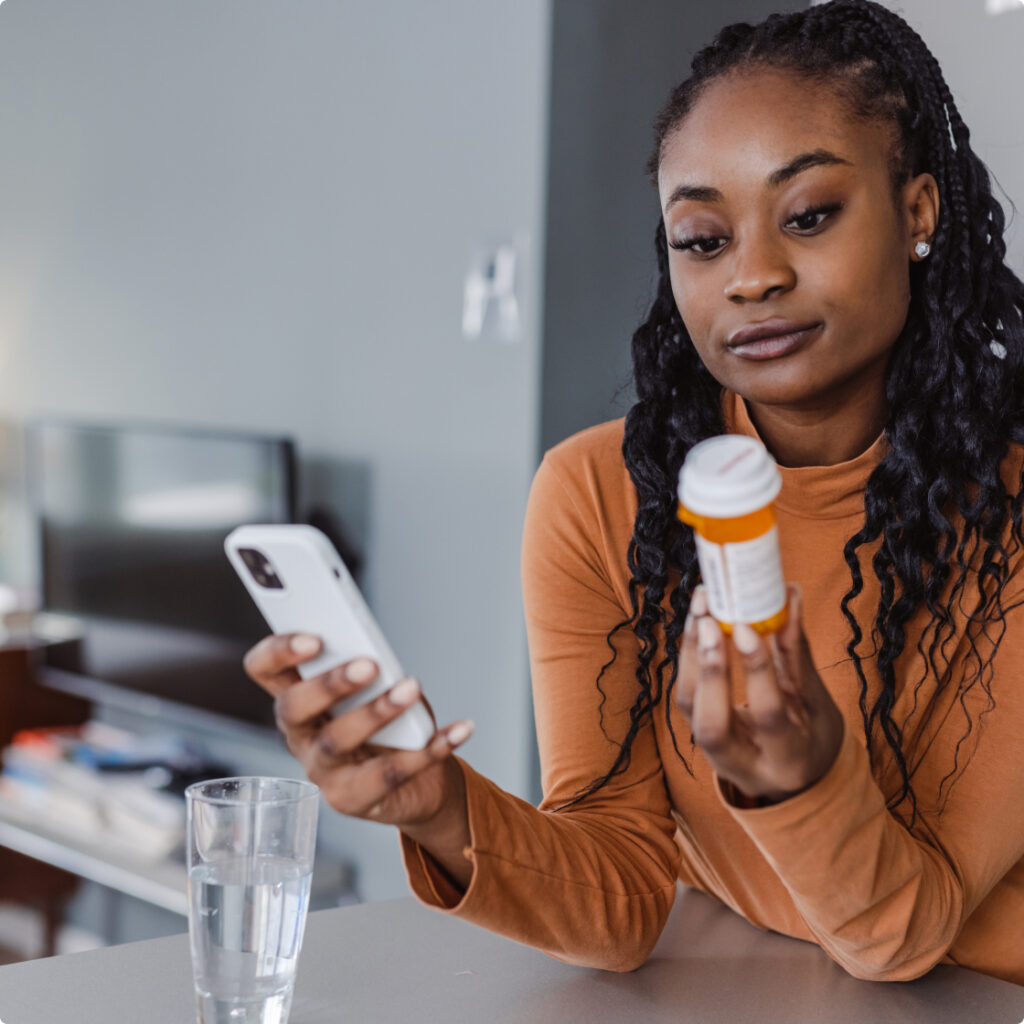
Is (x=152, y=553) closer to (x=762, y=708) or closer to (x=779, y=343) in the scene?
(x=779, y=343)

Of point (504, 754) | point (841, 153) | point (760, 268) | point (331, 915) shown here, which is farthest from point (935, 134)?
point (504, 754)

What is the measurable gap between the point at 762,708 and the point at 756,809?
0.10 meters

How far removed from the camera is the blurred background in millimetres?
2008

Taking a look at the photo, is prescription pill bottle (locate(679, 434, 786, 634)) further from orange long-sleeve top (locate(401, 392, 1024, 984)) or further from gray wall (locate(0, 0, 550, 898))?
gray wall (locate(0, 0, 550, 898))

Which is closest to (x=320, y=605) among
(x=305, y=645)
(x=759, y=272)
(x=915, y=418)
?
(x=305, y=645)

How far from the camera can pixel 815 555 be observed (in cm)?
102

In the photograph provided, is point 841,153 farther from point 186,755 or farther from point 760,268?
point 186,755

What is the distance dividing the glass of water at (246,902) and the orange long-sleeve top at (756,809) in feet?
0.38

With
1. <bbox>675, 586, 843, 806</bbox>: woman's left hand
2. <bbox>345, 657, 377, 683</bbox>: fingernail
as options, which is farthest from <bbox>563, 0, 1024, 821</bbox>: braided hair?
<bbox>345, 657, 377, 683</bbox>: fingernail

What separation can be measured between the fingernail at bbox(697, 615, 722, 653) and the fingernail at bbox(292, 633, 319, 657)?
0.73 ft

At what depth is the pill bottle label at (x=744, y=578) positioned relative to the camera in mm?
620

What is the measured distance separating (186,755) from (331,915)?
2074 mm

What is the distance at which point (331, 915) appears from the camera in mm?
918

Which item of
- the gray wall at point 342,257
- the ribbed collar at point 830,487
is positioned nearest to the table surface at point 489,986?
the ribbed collar at point 830,487
